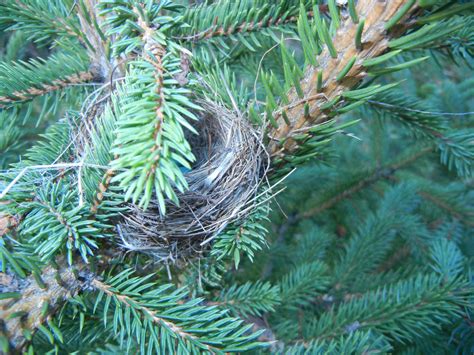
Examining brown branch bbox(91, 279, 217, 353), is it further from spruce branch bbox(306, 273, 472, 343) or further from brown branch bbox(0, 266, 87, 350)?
spruce branch bbox(306, 273, 472, 343)

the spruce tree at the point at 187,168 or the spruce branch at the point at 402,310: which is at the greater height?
the spruce tree at the point at 187,168

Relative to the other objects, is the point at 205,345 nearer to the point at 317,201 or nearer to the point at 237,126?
the point at 237,126

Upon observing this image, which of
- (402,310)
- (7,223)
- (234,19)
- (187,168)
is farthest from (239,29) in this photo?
(402,310)

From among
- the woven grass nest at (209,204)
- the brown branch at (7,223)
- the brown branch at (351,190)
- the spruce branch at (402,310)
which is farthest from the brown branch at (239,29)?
the brown branch at (351,190)

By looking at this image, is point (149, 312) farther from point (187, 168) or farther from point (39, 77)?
point (39, 77)

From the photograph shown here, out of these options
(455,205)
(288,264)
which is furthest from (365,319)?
(455,205)

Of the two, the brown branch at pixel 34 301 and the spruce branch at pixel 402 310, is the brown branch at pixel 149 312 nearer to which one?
the brown branch at pixel 34 301

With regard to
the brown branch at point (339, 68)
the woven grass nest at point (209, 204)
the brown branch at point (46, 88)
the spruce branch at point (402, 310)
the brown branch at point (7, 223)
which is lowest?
the spruce branch at point (402, 310)
